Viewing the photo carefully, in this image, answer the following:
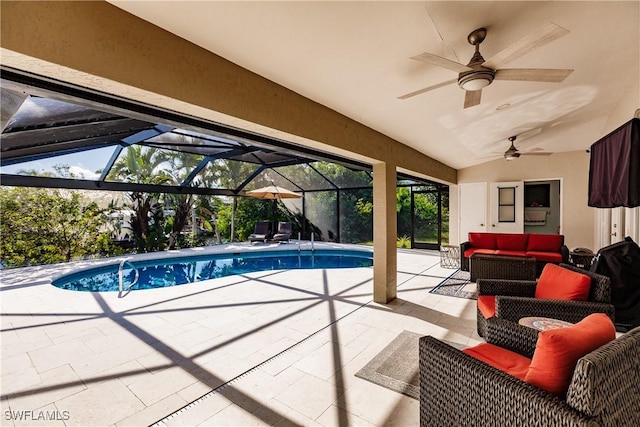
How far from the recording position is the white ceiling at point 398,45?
184 centimetres

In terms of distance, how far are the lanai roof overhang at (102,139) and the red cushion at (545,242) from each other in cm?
414

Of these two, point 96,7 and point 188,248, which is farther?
point 188,248

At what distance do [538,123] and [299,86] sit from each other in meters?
4.78

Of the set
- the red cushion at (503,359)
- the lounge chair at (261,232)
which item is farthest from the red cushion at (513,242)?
A: the lounge chair at (261,232)

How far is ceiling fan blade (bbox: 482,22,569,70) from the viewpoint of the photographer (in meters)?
1.66

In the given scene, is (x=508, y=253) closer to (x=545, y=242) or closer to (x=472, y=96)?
(x=545, y=242)

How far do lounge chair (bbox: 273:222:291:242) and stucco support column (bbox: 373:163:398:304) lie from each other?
26.3 ft

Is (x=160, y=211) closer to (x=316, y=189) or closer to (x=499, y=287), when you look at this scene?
(x=316, y=189)

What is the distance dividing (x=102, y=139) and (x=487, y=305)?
8361 millimetres

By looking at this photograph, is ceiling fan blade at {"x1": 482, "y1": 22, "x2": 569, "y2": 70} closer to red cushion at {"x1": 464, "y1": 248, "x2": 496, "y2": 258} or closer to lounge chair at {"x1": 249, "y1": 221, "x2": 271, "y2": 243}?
red cushion at {"x1": 464, "y1": 248, "x2": 496, "y2": 258}

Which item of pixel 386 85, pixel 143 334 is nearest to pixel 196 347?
pixel 143 334

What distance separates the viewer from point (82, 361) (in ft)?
9.55

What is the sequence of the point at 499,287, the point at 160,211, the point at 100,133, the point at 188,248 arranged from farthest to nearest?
the point at 188,248 < the point at 160,211 < the point at 100,133 < the point at 499,287

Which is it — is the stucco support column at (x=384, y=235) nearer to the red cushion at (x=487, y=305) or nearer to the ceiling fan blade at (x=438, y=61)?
the red cushion at (x=487, y=305)
